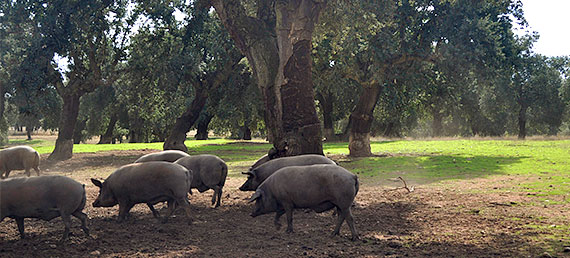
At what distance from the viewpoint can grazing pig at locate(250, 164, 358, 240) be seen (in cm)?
849

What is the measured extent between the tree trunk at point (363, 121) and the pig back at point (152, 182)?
16364mm

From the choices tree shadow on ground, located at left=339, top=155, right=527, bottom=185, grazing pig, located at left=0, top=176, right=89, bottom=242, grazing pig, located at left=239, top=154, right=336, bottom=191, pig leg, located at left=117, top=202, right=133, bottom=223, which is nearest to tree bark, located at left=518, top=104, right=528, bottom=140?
tree shadow on ground, located at left=339, top=155, right=527, bottom=185

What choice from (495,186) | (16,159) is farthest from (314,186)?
(16,159)

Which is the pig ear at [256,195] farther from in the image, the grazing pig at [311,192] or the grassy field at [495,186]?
the grassy field at [495,186]

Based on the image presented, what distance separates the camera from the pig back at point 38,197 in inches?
324

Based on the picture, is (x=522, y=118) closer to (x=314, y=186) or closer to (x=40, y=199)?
(x=314, y=186)

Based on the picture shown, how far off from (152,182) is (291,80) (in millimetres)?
6052

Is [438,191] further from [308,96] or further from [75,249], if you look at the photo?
[75,249]

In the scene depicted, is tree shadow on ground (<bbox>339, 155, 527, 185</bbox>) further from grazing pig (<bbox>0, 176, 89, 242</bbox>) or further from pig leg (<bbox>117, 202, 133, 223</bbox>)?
grazing pig (<bbox>0, 176, 89, 242</bbox>)

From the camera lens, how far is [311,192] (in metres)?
8.80

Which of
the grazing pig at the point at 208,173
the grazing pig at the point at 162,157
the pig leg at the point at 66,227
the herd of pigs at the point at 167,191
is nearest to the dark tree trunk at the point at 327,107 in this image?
the grazing pig at the point at 162,157

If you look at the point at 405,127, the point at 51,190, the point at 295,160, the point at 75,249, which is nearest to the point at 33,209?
the point at 51,190

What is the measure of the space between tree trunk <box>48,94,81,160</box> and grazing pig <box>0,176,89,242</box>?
2054cm

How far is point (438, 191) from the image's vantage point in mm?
13414
